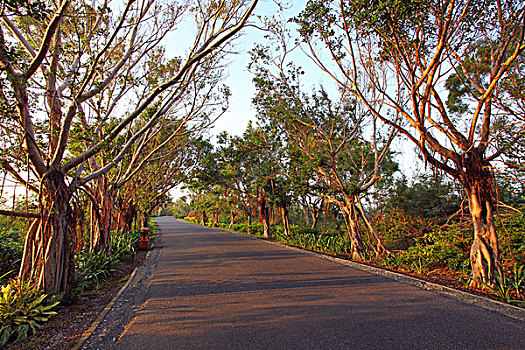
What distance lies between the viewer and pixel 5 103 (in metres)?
4.50

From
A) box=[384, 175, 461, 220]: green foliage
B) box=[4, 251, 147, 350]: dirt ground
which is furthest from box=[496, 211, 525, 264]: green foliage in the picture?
box=[4, 251, 147, 350]: dirt ground

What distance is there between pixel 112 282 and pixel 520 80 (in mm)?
11825

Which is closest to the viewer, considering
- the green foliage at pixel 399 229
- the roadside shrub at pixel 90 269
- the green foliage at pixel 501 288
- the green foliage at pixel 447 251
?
the green foliage at pixel 501 288

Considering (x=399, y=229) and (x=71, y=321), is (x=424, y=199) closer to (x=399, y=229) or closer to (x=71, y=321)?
Result: (x=399, y=229)

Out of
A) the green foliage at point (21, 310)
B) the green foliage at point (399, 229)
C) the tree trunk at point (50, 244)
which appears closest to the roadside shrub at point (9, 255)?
the tree trunk at point (50, 244)

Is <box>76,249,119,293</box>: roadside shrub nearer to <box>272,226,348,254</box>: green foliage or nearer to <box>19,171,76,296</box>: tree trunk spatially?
<box>19,171,76,296</box>: tree trunk

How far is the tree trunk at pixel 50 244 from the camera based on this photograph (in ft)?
16.2

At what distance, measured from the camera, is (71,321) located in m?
4.62

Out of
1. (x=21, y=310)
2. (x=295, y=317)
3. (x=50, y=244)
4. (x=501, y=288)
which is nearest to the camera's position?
(x=21, y=310)

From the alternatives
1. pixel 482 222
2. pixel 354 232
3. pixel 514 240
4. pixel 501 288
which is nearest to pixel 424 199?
pixel 354 232

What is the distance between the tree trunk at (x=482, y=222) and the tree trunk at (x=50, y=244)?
8049 millimetres

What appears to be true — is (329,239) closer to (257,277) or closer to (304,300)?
(257,277)

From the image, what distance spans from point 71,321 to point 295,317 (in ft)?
11.5

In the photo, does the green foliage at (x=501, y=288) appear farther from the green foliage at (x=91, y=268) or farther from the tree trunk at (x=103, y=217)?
the tree trunk at (x=103, y=217)
